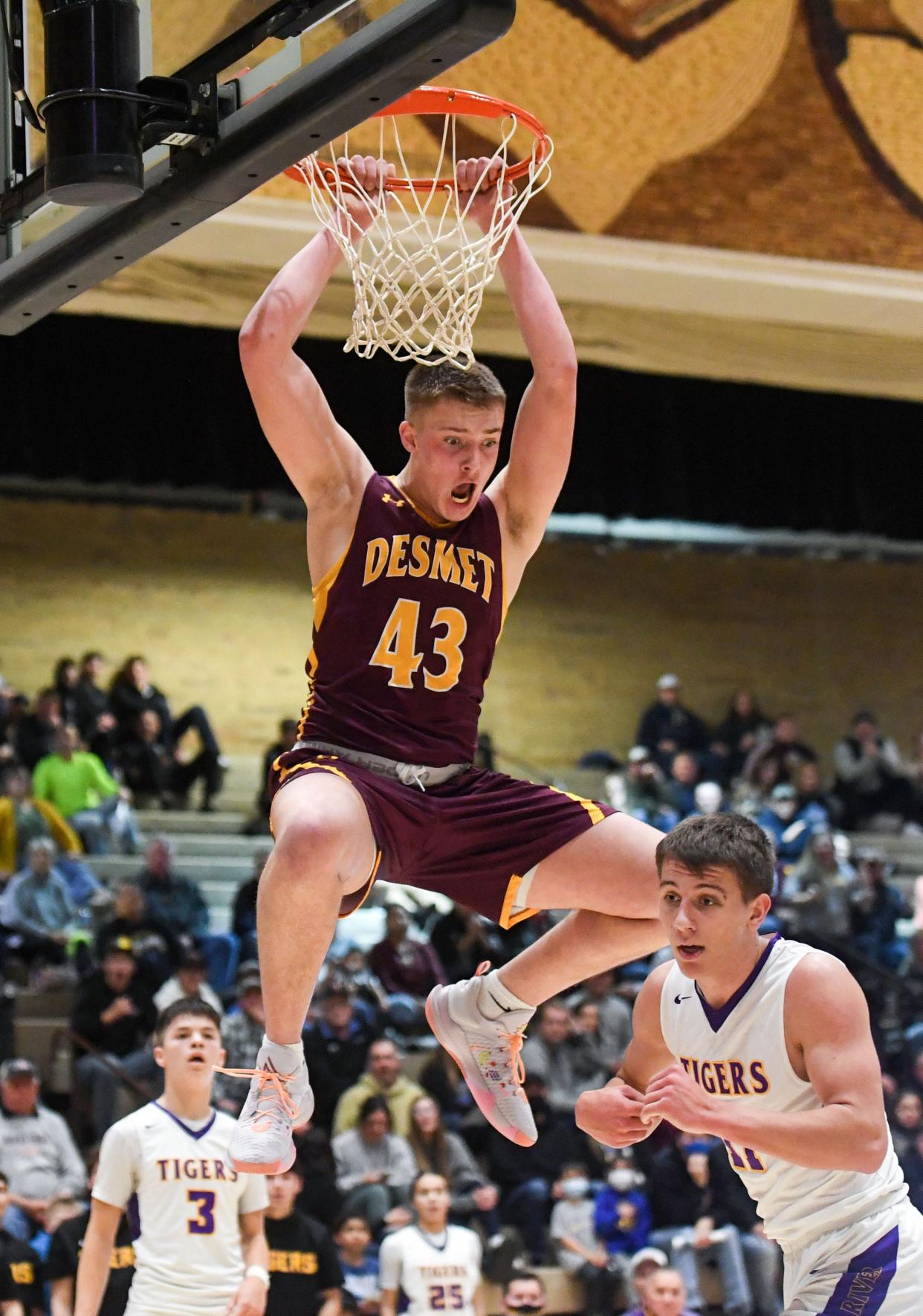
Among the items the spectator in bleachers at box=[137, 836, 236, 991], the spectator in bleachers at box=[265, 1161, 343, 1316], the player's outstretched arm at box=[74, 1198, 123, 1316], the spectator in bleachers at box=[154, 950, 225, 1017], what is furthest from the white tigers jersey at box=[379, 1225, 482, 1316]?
the spectator in bleachers at box=[137, 836, 236, 991]

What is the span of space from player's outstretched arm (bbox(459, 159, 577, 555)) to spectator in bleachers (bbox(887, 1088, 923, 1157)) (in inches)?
308

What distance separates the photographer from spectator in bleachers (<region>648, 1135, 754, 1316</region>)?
35.3 feet

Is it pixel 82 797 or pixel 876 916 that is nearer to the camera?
pixel 876 916

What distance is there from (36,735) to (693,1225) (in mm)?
7653

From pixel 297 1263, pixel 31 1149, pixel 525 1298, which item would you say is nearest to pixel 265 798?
pixel 31 1149

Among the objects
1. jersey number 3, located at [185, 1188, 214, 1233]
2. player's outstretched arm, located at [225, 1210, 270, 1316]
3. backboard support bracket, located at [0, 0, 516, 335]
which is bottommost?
player's outstretched arm, located at [225, 1210, 270, 1316]

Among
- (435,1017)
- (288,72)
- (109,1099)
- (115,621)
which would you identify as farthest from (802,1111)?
(115,621)

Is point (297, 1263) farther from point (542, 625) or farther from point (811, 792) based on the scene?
point (542, 625)

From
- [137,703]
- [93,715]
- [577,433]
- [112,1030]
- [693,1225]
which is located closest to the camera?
[693,1225]

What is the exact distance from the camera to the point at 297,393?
16.9ft

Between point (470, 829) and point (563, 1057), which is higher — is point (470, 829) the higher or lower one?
the higher one

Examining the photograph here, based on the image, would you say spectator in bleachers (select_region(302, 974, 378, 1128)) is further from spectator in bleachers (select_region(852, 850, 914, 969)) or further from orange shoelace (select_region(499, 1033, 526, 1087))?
orange shoelace (select_region(499, 1033, 526, 1087))

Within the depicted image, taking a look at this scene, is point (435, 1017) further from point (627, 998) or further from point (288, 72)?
point (627, 998)

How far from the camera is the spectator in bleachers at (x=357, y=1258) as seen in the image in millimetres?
10141
